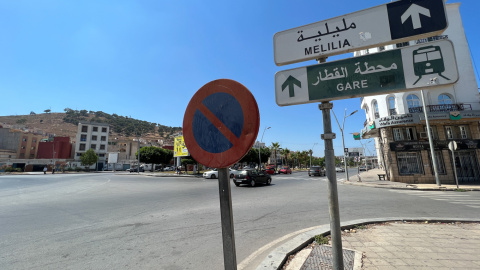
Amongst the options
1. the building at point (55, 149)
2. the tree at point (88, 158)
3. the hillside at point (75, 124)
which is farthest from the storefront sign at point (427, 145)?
the hillside at point (75, 124)

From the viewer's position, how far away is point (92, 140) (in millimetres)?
67562

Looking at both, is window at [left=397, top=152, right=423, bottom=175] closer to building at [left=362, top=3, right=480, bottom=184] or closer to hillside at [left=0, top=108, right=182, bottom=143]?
building at [left=362, top=3, right=480, bottom=184]

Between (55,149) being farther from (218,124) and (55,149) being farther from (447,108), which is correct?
(447,108)

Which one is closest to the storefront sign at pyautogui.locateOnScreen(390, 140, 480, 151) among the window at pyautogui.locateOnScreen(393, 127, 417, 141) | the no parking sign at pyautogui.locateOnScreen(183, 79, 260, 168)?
the window at pyautogui.locateOnScreen(393, 127, 417, 141)

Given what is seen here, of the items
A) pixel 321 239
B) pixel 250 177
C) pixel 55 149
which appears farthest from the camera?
pixel 55 149

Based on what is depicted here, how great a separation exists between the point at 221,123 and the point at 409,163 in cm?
2397

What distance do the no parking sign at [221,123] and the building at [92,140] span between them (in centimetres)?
7778

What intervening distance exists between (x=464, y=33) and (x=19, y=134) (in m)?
98.9

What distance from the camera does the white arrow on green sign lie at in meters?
1.71

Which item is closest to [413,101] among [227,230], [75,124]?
[227,230]

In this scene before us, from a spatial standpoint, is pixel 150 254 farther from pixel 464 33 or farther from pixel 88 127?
pixel 88 127

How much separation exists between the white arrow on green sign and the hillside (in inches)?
4788

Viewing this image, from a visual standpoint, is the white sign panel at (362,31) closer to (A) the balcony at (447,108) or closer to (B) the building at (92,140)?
(A) the balcony at (447,108)

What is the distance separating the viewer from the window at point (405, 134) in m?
19.4
